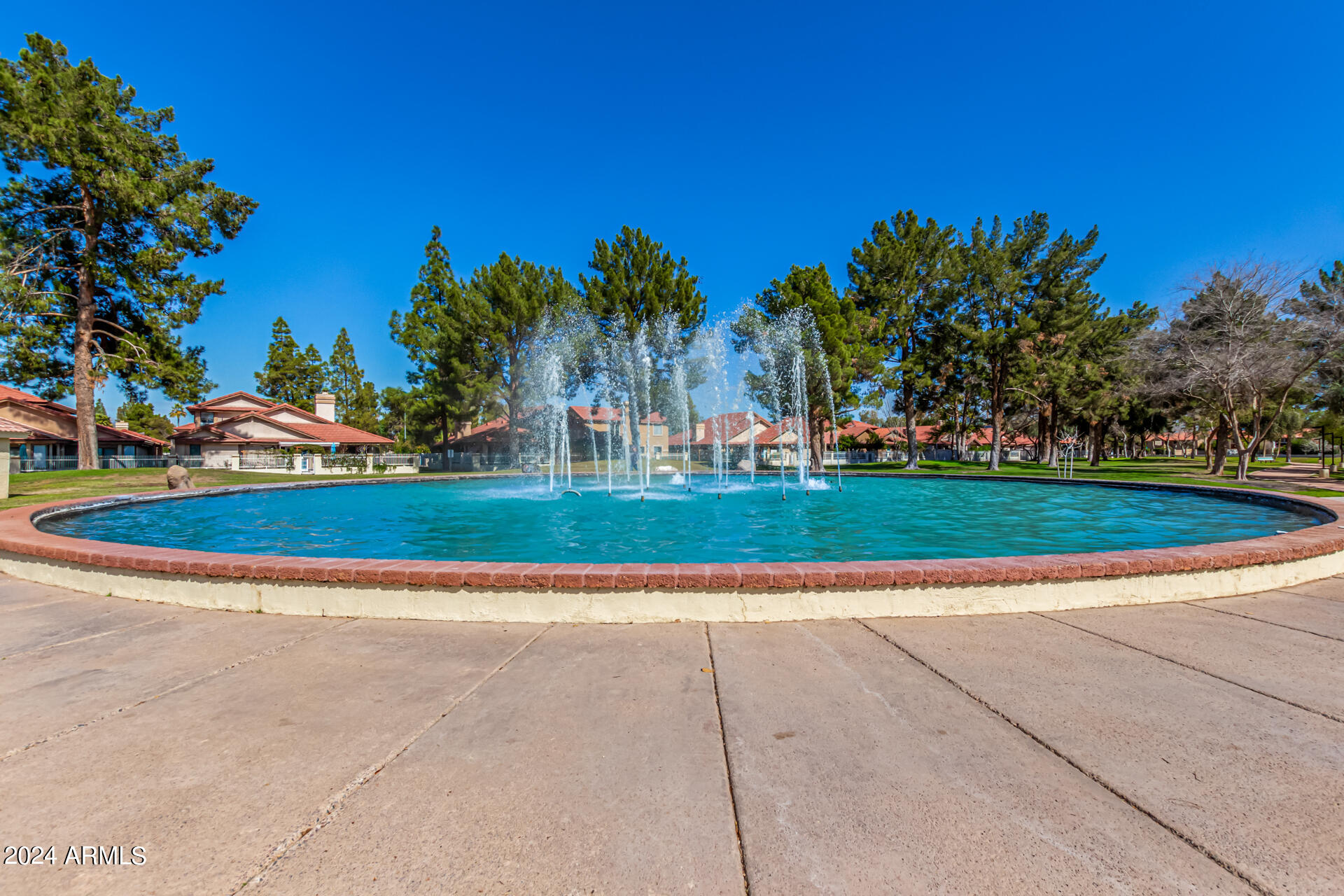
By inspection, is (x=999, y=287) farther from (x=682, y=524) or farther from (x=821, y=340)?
(x=682, y=524)

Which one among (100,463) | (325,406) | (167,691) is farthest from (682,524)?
(325,406)

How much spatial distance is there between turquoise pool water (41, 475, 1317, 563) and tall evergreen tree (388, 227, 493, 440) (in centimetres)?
1869

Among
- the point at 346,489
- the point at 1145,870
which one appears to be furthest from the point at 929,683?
the point at 346,489

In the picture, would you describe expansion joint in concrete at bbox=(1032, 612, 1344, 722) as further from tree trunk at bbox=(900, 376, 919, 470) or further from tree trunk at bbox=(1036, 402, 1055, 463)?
tree trunk at bbox=(1036, 402, 1055, 463)

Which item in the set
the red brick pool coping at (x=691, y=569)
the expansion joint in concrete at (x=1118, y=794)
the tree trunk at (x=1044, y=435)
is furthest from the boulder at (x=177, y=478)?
the tree trunk at (x=1044, y=435)

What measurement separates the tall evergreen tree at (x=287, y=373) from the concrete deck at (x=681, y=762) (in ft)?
236

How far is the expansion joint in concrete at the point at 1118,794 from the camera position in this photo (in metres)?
1.67

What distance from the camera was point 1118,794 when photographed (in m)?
2.08

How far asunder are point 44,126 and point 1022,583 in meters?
38.9

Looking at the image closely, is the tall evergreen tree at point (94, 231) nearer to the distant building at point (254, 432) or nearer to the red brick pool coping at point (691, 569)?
the distant building at point (254, 432)

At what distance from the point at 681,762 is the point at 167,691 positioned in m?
2.86

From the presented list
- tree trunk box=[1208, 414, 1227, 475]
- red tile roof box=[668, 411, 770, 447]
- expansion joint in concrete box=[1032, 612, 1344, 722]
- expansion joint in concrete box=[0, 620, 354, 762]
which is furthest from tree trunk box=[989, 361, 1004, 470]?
expansion joint in concrete box=[0, 620, 354, 762]

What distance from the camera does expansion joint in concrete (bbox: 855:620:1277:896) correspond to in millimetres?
1672

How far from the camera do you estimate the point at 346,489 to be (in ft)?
62.4
